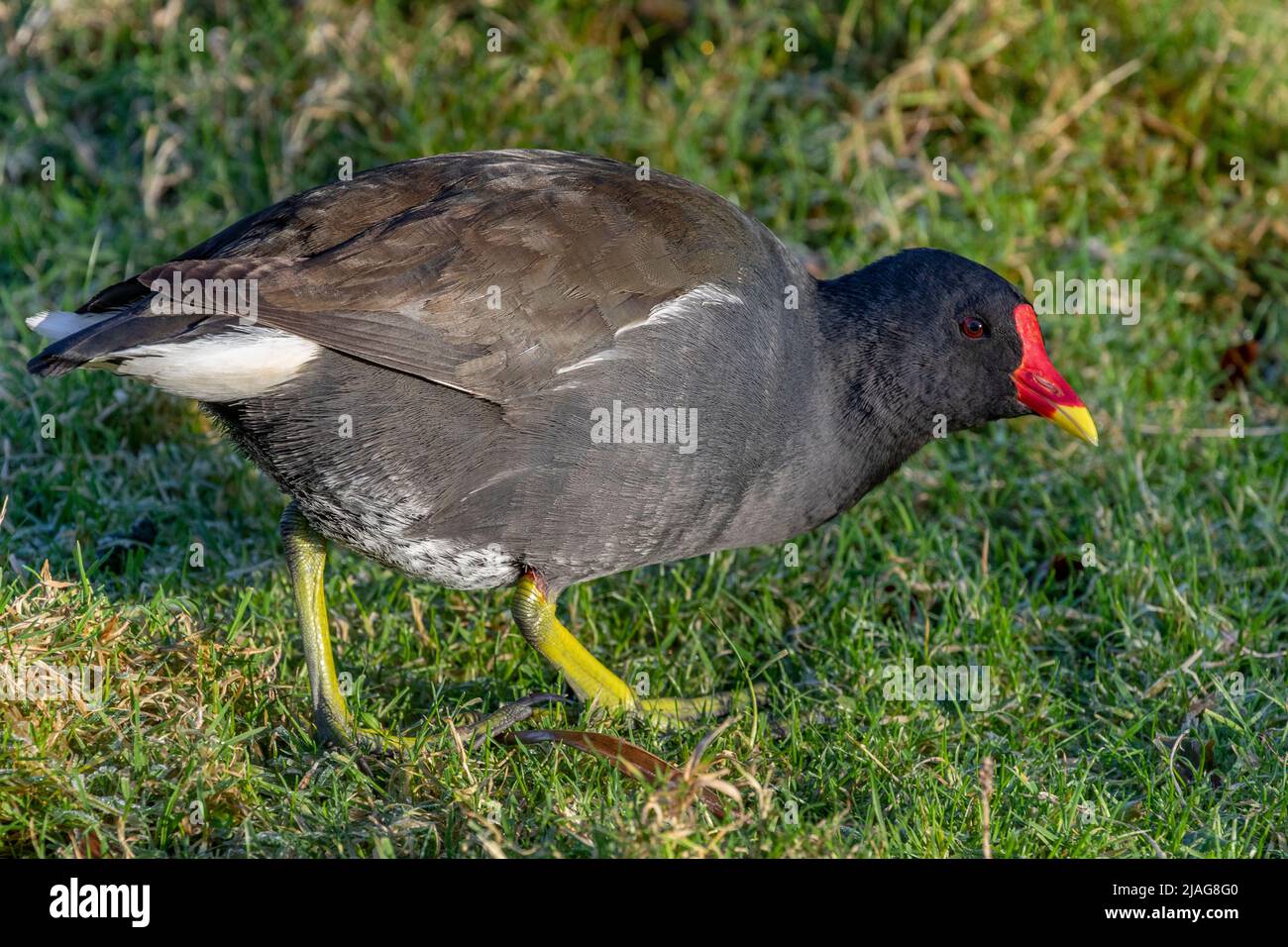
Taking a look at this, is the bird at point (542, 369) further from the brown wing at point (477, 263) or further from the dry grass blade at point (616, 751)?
the dry grass blade at point (616, 751)

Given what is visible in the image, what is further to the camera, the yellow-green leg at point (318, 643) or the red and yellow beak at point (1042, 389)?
the red and yellow beak at point (1042, 389)

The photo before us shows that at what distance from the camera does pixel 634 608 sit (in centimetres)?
422

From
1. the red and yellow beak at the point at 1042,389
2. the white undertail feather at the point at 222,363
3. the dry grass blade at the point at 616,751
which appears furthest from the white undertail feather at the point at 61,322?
the red and yellow beak at the point at 1042,389

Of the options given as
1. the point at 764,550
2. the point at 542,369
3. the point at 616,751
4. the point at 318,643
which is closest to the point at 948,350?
the point at 764,550

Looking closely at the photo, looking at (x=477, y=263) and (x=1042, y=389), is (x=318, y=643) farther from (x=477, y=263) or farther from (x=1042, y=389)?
(x=1042, y=389)

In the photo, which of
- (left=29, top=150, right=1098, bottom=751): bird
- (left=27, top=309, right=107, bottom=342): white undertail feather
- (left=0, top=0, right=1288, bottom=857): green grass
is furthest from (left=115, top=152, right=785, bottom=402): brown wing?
(left=0, top=0, right=1288, bottom=857): green grass

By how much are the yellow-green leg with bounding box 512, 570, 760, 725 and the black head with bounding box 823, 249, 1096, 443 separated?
87 cm

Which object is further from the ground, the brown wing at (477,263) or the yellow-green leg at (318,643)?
the brown wing at (477,263)

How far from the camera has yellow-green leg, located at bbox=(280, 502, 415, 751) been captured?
3.42m

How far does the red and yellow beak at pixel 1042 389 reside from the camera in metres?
3.82

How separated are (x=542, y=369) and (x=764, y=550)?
4.42ft

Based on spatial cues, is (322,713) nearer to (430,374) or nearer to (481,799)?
(481,799)
